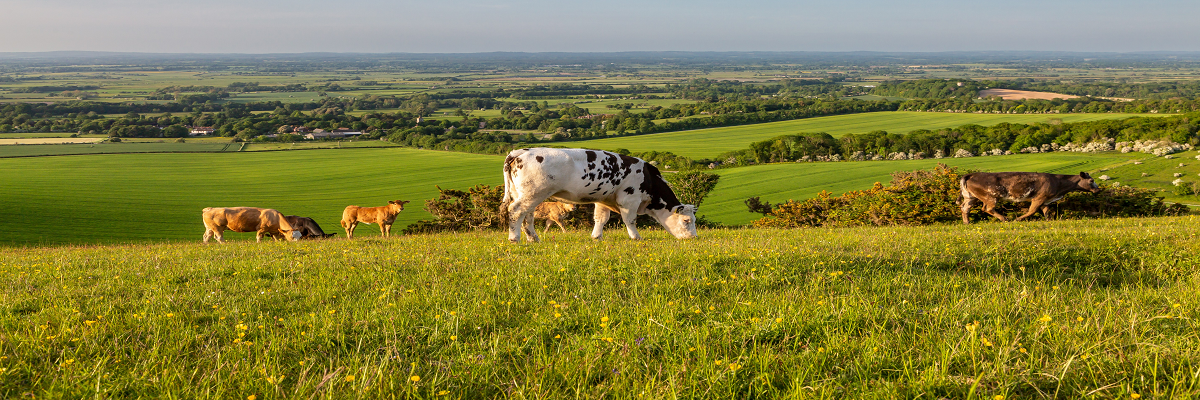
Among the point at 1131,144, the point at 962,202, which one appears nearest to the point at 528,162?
the point at 962,202

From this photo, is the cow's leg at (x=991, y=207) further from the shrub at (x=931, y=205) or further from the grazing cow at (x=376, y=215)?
the grazing cow at (x=376, y=215)

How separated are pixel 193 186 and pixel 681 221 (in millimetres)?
83125

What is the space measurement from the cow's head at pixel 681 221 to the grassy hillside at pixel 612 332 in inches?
241

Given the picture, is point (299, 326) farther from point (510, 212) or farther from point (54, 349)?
point (510, 212)

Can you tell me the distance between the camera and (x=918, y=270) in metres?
7.65

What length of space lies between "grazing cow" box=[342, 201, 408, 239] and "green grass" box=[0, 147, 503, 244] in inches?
711

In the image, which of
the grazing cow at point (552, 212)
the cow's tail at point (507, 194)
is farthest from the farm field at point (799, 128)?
the cow's tail at point (507, 194)

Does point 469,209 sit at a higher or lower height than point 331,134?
higher

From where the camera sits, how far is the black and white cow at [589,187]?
1287cm

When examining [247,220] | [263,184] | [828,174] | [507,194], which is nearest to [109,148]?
[263,184]

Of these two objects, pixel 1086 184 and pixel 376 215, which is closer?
pixel 1086 184

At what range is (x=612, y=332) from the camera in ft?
16.4

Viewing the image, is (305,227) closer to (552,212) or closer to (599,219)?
(552,212)

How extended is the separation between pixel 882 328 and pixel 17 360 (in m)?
5.96
